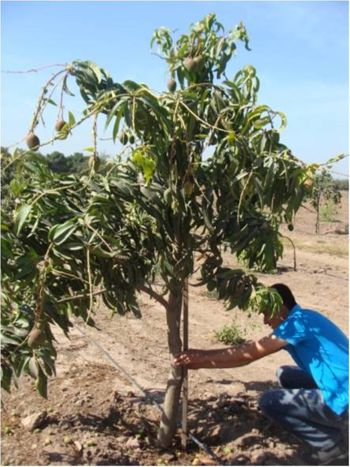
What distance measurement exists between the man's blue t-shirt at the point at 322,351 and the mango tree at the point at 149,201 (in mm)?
349

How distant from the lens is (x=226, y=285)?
2.49 meters

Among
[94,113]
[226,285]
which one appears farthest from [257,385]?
[94,113]

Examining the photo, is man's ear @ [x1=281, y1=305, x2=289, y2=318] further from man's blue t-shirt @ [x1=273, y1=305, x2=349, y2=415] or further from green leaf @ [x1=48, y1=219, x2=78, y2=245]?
green leaf @ [x1=48, y1=219, x2=78, y2=245]

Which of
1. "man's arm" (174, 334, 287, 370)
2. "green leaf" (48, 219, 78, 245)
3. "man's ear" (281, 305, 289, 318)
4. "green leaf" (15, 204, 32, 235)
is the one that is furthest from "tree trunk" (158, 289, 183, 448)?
"green leaf" (15, 204, 32, 235)

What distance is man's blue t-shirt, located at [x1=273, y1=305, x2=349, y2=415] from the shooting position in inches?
102

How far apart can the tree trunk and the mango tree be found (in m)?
0.24

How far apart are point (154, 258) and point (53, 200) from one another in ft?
1.98

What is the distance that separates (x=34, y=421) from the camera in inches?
118

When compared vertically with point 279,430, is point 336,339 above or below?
above

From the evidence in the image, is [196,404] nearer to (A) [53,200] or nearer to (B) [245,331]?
(B) [245,331]

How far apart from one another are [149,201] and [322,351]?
1.18m


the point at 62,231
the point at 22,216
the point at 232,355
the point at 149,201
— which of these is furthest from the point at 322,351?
the point at 22,216

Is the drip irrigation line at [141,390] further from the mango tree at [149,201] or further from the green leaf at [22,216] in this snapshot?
the green leaf at [22,216]

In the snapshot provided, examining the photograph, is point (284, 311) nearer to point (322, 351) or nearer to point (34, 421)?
point (322, 351)
